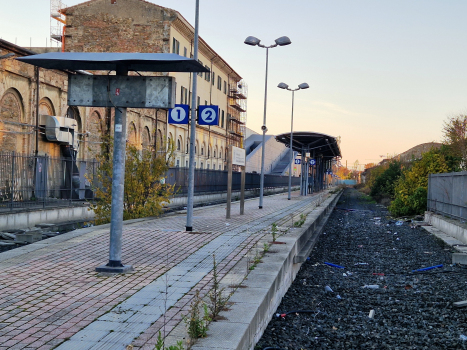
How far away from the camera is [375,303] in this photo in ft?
28.3

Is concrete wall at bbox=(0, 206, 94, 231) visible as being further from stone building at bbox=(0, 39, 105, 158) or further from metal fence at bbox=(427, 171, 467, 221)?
metal fence at bbox=(427, 171, 467, 221)

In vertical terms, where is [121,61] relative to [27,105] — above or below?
below

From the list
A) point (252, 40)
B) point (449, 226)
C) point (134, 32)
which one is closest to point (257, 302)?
point (449, 226)

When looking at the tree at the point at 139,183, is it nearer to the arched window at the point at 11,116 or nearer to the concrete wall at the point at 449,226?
the concrete wall at the point at 449,226

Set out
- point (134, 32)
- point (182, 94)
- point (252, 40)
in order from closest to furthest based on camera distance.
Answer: point (252, 40), point (134, 32), point (182, 94)

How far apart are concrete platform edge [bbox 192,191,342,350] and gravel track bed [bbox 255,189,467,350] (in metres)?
0.24

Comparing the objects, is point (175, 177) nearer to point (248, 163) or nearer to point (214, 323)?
point (214, 323)

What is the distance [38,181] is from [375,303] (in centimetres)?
1308

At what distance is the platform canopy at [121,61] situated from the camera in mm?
7254

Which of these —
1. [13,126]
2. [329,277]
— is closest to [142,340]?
[329,277]

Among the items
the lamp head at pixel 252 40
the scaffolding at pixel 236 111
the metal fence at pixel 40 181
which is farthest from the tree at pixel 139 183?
the scaffolding at pixel 236 111

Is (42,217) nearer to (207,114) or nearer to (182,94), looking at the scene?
(207,114)

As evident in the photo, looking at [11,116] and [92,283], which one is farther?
[11,116]

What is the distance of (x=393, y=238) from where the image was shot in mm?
17969
